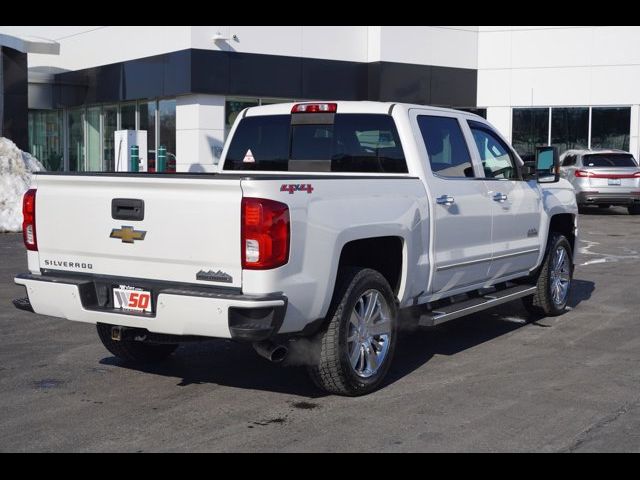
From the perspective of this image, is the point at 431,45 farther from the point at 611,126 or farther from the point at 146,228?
the point at 146,228

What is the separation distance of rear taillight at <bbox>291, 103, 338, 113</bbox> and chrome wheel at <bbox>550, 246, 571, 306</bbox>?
9.94 ft

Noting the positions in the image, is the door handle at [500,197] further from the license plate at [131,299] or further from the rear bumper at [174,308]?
the license plate at [131,299]

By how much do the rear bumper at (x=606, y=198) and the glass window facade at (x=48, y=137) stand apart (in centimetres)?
1828

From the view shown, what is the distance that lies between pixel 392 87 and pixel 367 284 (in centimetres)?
2103

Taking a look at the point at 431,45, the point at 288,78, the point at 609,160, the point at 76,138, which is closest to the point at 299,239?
the point at 609,160

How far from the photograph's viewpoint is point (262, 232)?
5109mm

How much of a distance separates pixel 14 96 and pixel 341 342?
21.5m

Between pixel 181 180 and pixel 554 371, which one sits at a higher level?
pixel 181 180

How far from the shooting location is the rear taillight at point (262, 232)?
16.8 feet

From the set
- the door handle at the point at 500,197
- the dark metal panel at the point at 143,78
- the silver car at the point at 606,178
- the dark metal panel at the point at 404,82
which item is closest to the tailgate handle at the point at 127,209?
the door handle at the point at 500,197
